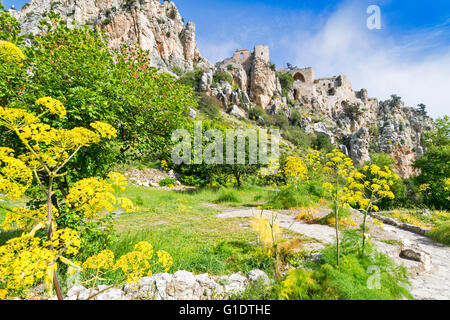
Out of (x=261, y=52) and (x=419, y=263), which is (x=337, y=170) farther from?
(x=261, y=52)

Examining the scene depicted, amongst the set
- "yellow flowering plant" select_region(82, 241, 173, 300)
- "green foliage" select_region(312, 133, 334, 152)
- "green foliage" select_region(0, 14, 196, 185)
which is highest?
"green foliage" select_region(312, 133, 334, 152)

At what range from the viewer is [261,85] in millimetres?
50906

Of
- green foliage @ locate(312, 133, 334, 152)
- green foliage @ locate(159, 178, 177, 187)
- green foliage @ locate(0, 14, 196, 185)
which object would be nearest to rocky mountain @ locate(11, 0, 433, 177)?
green foliage @ locate(312, 133, 334, 152)

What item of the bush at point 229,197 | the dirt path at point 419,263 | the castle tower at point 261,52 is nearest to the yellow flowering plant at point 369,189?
the dirt path at point 419,263

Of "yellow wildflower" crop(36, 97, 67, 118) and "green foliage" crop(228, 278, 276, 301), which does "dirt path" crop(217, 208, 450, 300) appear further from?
"yellow wildflower" crop(36, 97, 67, 118)

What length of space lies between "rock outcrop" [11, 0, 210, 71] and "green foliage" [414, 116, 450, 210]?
46.4 metres

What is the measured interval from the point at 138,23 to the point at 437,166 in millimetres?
58151

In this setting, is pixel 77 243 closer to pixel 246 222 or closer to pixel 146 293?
pixel 146 293

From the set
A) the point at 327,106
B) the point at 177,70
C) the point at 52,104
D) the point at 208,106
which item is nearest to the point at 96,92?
the point at 52,104

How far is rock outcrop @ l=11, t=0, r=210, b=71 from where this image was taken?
43.7m

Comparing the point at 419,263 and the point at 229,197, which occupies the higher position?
the point at 419,263

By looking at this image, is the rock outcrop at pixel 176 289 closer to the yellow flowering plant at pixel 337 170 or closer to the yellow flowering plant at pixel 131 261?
the yellow flowering plant at pixel 131 261

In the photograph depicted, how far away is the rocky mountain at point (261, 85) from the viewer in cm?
4431
